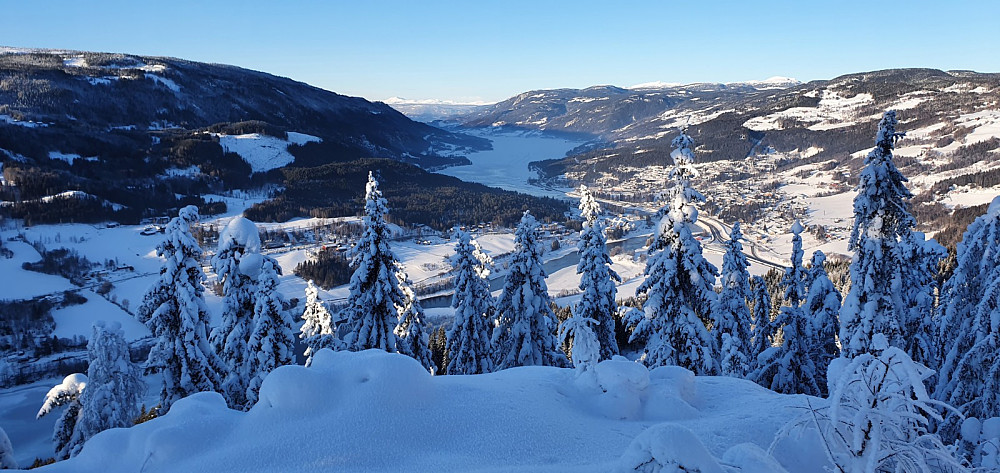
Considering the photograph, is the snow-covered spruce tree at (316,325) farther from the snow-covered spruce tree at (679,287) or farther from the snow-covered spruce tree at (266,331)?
the snow-covered spruce tree at (679,287)

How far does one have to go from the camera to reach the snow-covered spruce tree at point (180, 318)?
1547 cm

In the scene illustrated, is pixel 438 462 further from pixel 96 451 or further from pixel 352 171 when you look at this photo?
pixel 352 171

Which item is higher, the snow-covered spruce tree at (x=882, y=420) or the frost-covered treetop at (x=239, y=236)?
the snow-covered spruce tree at (x=882, y=420)

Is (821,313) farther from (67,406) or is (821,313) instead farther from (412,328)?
(67,406)

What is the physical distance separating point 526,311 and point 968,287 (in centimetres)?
1443

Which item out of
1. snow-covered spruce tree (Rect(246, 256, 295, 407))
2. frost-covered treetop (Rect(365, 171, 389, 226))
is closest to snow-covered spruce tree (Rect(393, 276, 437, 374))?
frost-covered treetop (Rect(365, 171, 389, 226))

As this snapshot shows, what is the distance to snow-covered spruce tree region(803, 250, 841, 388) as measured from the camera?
19734 mm

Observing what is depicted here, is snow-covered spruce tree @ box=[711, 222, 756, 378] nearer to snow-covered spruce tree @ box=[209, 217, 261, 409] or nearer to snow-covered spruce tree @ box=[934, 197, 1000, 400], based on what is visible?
snow-covered spruce tree @ box=[934, 197, 1000, 400]

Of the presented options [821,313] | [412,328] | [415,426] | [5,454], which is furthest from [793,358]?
[5,454]

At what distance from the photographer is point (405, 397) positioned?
658cm

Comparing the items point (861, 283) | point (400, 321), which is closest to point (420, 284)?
point (400, 321)

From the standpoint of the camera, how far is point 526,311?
68.2 feet

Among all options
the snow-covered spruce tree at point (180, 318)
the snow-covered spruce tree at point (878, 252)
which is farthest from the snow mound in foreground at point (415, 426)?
the snow-covered spruce tree at point (180, 318)

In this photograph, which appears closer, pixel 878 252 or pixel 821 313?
pixel 878 252
